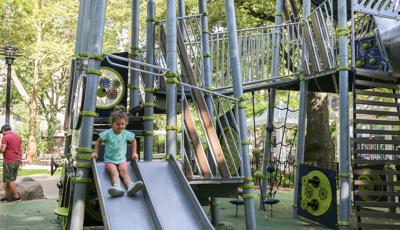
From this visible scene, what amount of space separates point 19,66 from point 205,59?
23.9 metres

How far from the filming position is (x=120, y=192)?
15.6 feet

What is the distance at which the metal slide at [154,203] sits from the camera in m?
4.44

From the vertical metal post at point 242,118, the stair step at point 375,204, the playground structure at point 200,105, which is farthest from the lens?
the stair step at point 375,204

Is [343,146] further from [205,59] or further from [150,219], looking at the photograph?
[150,219]

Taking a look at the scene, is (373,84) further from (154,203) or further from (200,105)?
(154,203)

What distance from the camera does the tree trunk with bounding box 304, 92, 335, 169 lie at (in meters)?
14.7

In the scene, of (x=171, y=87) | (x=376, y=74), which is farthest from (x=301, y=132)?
(x=171, y=87)

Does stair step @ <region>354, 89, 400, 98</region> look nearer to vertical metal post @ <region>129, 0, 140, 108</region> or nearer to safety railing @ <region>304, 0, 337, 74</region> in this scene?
safety railing @ <region>304, 0, 337, 74</region>

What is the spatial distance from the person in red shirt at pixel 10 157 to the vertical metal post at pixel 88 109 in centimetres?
680

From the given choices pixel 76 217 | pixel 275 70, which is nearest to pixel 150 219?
pixel 76 217

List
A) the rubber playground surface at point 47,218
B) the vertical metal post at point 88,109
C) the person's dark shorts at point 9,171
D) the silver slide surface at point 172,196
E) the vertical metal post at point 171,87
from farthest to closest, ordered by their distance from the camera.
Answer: the person's dark shorts at point 9,171 → the rubber playground surface at point 47,218 → the vertical metal post at point 171,87 → the vertical metal post at point 88,109 → the silver slide surface at point 172,196

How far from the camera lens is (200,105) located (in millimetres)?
6270

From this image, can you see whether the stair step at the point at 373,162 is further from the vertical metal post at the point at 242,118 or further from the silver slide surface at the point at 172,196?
the silver slide surface at the point at 172,196

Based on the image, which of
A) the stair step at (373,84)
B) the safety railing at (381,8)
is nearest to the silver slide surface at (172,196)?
the stair step at (373,84)
